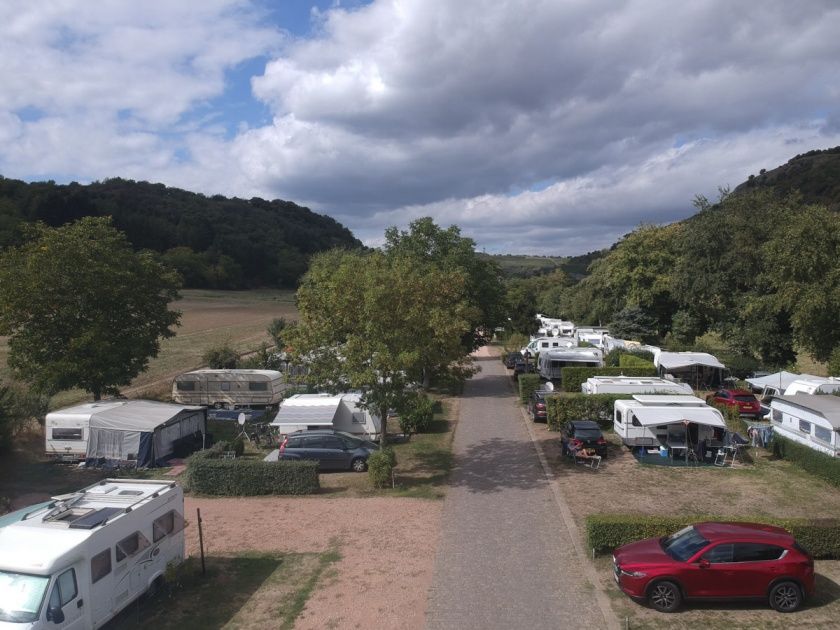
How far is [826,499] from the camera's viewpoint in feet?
50.2

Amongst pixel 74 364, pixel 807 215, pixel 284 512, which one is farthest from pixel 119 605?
pixel 807 215

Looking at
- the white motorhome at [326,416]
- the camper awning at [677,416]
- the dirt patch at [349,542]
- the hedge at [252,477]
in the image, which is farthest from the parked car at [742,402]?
the hedge at [252,477]

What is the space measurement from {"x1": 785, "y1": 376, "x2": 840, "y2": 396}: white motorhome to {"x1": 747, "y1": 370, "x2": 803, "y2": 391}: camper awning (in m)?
0.72

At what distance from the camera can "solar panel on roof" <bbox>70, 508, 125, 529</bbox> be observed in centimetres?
905

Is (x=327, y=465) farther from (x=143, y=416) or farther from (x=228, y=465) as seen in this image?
(x=143, y=416)

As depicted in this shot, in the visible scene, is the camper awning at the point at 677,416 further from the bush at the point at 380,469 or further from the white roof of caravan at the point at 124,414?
the white roof of caravan at the point at 124,414

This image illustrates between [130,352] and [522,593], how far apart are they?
1941 cm

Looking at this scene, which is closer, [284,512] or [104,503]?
[104,503]

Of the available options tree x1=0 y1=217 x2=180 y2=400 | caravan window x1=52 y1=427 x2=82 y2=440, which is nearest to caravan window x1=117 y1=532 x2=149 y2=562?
Result: caravan window x1=52 y1=427 x2=82 y2=440

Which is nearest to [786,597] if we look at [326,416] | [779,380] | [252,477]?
[252,477]

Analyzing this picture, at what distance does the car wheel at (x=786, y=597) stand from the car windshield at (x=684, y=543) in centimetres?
122

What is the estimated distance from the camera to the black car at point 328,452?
1830 centimetres

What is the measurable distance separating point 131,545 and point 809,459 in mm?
17560

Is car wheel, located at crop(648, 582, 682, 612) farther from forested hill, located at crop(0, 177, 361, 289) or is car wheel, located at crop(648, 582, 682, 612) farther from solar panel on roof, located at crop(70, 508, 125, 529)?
forested hill, located at crop(0, 177, 361, 289)
